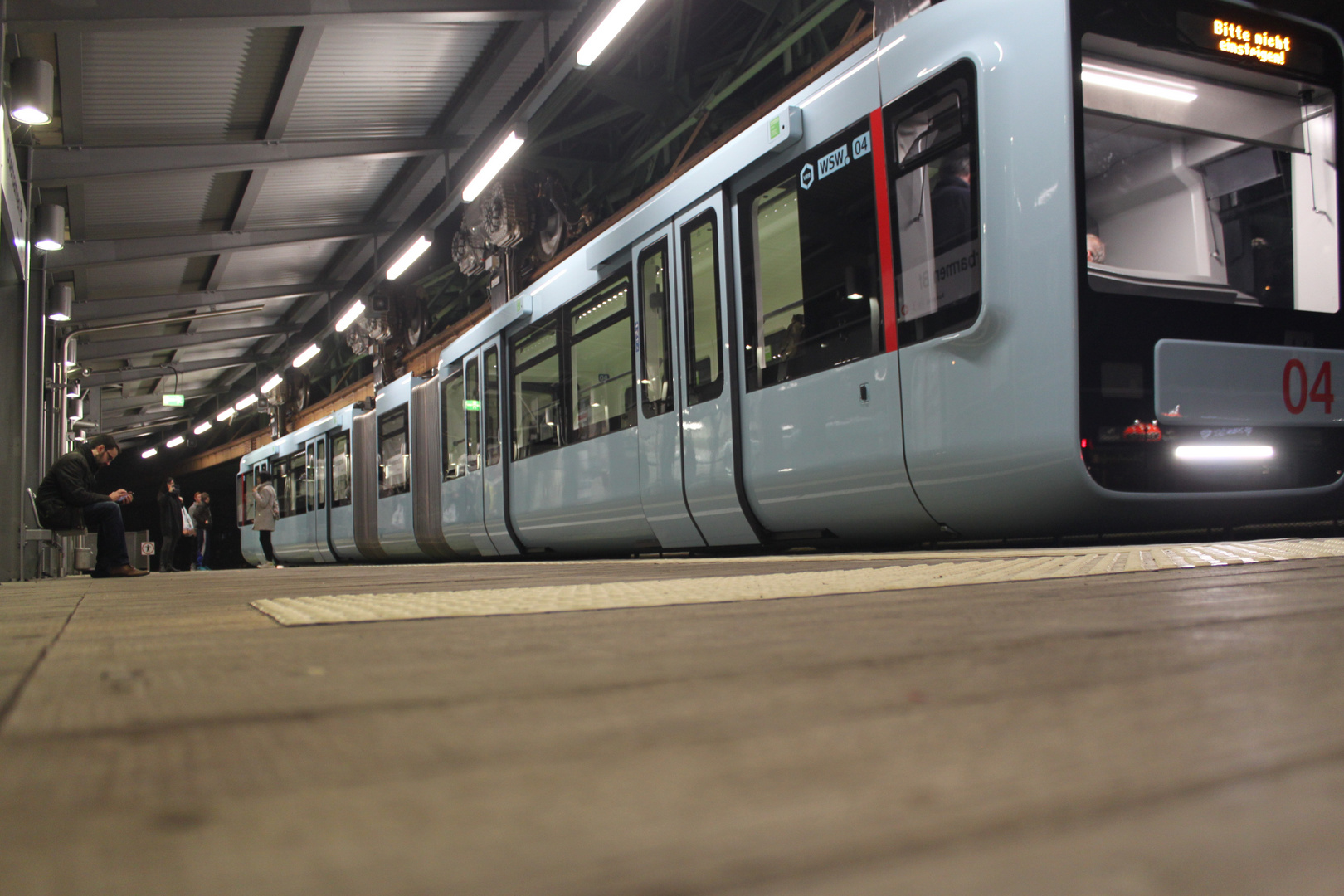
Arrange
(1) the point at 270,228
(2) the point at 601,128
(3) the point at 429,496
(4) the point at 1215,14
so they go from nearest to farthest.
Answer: (4) the point at 1215,14 → (3) the point at 429,496 → (2) the point at 601,128 → (1) the point at 270,228

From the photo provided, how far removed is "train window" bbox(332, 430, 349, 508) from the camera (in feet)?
43.1

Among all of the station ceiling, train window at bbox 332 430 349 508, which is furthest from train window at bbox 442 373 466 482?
train window at bbox 332 430 349 508

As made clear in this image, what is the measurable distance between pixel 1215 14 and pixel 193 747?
194 inches

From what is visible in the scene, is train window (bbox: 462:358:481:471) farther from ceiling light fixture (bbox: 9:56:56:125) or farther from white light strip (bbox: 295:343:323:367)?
white light strip (bbox: 295:343:323:367)

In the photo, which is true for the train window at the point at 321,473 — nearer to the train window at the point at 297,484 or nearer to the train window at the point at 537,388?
the train window at the point at 297,484

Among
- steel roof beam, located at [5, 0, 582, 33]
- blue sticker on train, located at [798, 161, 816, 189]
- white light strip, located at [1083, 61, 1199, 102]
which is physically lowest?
blue sticker on train, located at [798, 161, 816, 189]

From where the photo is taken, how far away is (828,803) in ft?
1.04

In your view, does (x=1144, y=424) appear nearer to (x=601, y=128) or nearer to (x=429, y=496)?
(x=429, y=496)

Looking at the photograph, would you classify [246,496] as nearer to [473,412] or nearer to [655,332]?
[473,412]

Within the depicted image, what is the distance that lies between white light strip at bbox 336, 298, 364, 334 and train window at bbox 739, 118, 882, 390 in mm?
11430

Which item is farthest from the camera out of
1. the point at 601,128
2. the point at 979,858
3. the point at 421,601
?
the point at 601,128

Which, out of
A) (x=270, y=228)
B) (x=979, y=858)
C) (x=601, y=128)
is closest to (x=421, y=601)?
(x=979, y=858)

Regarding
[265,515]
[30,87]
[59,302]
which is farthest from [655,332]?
[265,515]

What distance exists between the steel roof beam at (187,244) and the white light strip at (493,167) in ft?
12.0
